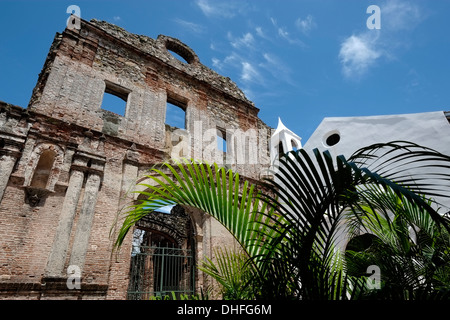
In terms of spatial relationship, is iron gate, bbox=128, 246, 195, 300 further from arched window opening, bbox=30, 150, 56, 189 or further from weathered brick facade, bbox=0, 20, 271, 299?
arched window opening, bbox=30, 150, 56, 189

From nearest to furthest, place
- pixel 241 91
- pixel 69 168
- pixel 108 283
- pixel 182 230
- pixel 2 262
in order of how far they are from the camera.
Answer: pixel 2 262 < pixel 108 283 < pixel 69 168 < pixel 241 91 < pixel 182 230

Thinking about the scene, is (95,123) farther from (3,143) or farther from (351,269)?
(351,269)

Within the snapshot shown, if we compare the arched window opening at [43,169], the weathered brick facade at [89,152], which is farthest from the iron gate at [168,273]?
the arched window opening at [43,169]

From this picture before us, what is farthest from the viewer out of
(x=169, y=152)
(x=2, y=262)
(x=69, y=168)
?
(x=169, y=152)

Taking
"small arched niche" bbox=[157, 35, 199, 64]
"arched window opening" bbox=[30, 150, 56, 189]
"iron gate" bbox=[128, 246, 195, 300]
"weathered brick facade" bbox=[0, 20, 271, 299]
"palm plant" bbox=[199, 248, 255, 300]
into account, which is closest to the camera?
Answer: "palm plant" bbox=[199, 248, 255, 300]

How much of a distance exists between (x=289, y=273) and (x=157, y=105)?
23.5 ft

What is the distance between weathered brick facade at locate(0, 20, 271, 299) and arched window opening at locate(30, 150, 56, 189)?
2 centimetres

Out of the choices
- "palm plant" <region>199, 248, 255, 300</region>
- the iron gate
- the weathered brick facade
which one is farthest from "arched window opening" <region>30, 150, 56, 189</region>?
"palm plant" <region>199, 248, 255, 300</region>

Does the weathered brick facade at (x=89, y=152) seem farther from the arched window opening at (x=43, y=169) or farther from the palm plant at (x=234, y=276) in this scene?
the palm plant at (x=234, y=276)

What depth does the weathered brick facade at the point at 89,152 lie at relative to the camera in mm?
4930

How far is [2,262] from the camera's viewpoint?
457 centimetres

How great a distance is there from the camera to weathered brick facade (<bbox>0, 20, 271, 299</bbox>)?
4930 millimetres

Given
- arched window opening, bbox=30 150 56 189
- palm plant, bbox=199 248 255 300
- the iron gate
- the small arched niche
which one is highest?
the small arched niche

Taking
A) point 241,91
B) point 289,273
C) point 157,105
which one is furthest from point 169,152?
point 289,273
